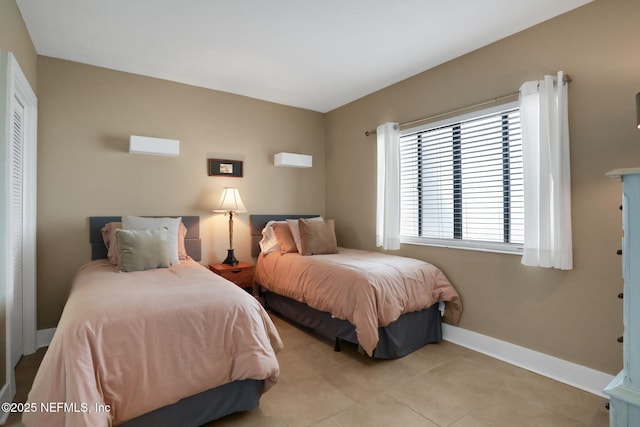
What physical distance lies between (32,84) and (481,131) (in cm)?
396

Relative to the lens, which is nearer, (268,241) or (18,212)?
(18,212)

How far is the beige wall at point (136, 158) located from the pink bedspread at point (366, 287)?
119 cm

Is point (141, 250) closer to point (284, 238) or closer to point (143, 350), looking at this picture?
point (143, 350)

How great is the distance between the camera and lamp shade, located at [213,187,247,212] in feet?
12.3

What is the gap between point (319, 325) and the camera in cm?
312

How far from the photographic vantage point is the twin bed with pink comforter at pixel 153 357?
1.46 m

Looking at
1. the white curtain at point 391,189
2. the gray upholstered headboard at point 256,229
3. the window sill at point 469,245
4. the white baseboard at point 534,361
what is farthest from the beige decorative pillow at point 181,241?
the white baseboard at point 534,361

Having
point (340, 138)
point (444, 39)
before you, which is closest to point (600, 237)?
point (444, 39)

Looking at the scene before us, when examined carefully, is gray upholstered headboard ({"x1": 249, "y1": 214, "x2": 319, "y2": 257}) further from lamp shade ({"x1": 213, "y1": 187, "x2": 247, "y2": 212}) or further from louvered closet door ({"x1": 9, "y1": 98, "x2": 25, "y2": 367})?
louvered closet door ({"x1": 9, "y1": 98, "x2": 25, "y2": 367})

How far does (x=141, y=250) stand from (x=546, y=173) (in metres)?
3.19

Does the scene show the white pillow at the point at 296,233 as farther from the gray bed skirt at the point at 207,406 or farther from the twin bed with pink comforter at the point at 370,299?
the gray bed skirt at the point at 207,406

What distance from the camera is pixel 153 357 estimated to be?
5.52 feet


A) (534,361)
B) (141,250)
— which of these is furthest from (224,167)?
(534,361)

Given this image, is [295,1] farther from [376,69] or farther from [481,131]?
[481,131]
